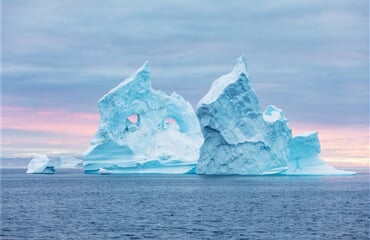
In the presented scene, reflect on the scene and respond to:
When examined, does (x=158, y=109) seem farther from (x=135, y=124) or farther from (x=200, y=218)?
(x=200, y=218)

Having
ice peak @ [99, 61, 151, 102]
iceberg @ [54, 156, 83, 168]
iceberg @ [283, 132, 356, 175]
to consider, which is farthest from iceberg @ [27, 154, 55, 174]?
iceberg @ [283, 132, 356, 175]

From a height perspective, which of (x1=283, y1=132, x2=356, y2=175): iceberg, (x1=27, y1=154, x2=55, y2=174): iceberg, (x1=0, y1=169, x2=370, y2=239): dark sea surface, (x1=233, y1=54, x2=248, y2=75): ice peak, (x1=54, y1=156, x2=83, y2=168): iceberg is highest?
(x1=233, y1=54, x2=248, y2=75): ice peak

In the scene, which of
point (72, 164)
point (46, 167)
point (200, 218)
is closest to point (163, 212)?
point (200, 218)

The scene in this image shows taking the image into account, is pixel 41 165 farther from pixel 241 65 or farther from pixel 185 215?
pixel 185 215

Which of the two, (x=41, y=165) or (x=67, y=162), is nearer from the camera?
(x=41, y=165)

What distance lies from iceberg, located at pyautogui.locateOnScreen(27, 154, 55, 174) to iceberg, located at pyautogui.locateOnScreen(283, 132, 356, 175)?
97.5 feet

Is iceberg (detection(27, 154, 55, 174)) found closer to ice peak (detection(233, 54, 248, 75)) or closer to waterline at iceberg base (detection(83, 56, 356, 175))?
waterline at iceberg base (detection(83, 56, 356, 175))

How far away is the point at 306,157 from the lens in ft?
226

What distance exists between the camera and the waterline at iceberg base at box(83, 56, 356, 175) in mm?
59781


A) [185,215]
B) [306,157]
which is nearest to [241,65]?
[306,157]

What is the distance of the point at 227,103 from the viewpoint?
2349 inches

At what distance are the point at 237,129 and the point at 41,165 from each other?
1272 inches

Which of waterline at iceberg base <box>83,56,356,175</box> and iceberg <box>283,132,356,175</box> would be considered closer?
waterline at iceberg base <box>83,56,356,175</box>

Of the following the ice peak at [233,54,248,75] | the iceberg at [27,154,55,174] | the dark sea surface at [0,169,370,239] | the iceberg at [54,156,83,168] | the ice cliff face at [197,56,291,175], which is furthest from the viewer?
the iceberg at [54,156,83,168]
